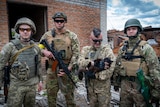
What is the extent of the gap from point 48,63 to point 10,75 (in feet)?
2.84

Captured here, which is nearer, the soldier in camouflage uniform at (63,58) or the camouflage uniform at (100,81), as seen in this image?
the camouflage uniform at (100,81)

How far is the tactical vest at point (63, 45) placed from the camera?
3.41 metres

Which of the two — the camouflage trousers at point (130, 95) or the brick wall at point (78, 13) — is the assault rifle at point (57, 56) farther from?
the brick wall at point (78, 13)

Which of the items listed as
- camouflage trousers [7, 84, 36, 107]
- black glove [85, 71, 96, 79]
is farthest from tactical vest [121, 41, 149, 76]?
camouflage trousers [7, 84, 36, 107]

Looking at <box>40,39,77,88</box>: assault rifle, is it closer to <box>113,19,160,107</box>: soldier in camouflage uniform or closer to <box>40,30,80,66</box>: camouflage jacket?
<box>40,30,80,66</box>: camouflage jacket

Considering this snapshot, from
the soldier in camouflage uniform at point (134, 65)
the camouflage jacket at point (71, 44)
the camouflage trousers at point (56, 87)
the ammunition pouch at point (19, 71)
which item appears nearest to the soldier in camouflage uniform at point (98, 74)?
the soldier in camouflage uniform at point (134, 65)

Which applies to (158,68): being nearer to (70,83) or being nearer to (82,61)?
(82,61)

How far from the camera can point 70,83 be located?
3.51 meters

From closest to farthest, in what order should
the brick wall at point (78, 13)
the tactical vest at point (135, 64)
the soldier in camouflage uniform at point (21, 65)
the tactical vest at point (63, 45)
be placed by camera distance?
the soldier in camouflage uniform at point (21, 65) < the tactical vest at point (135, 64) < the tactical vest at point (63, 45) < the brick wall at point (78, 13)

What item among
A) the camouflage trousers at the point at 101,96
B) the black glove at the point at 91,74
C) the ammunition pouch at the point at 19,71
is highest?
the ammunition pouch at the point at 19,71

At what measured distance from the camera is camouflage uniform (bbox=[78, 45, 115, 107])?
295 centimetres

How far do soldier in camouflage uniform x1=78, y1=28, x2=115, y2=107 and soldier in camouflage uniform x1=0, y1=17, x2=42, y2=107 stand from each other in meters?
0.80

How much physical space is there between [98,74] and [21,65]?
1.19 m

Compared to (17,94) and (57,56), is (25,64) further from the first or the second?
(57,56)
